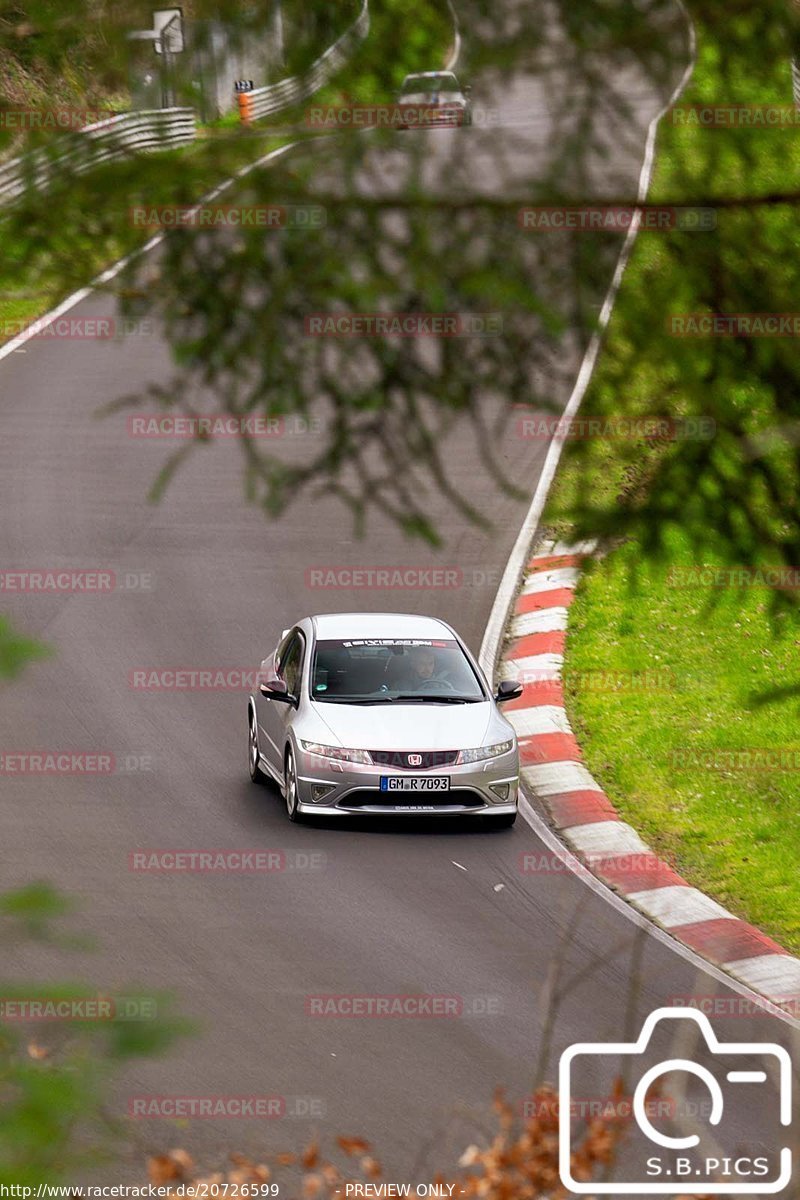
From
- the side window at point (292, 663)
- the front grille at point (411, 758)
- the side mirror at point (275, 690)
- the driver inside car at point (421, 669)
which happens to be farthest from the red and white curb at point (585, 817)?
the side mirror at point (275, 690)

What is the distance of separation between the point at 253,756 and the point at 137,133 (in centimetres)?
1008

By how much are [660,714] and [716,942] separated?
18.5ft

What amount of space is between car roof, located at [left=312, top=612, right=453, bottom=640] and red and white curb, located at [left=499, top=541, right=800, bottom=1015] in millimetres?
1538

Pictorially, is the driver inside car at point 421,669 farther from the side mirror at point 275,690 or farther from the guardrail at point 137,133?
the guardrail at point 137,133

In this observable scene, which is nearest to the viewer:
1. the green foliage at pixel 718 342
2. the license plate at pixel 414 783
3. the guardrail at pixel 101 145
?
the guardrail at pixel 101 145

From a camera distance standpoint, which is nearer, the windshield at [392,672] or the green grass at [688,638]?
the green grass at [688,638]

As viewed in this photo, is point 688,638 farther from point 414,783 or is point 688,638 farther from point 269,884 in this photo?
point 269,884

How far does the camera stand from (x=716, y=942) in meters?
11.7

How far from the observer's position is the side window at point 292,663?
14492 millimetres

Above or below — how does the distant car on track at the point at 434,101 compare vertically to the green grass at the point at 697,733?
above

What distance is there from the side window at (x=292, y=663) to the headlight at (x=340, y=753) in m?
0.92

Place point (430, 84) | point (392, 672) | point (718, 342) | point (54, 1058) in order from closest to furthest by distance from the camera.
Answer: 1. point (54, 1058)
2. point (430, 84)
3. point (718, 342)
4. point (392, 672)

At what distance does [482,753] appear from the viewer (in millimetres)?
13562

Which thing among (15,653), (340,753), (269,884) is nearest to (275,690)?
(340,753)
